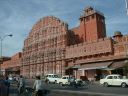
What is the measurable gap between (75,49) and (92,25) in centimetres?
1167

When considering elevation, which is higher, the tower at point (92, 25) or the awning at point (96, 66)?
the tower at point (92, 25)

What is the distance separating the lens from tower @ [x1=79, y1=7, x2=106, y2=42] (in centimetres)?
7106

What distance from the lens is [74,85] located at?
36.2m

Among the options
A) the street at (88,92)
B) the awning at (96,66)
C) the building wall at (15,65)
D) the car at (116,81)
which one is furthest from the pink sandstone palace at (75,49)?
the street at (88,92)

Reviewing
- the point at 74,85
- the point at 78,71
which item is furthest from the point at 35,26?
the point at 74,85

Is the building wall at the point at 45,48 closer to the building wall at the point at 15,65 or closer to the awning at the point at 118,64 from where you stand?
the building wall at the point at 15,65

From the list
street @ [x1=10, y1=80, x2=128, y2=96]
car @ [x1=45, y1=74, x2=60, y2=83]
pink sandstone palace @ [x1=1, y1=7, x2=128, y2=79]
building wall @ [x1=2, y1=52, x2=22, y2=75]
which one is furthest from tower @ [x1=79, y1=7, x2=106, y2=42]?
street @ [x1=10, y1=80, x2=128, y2=96]

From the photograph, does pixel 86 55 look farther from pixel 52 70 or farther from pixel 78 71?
pixel 52 70

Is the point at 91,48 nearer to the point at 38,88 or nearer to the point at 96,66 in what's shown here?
the point at 96,66

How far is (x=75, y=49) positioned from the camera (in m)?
64.4

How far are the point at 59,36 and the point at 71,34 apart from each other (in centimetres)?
361

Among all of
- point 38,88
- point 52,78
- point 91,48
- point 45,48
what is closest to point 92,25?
point 91,48

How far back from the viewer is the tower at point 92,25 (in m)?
71.1

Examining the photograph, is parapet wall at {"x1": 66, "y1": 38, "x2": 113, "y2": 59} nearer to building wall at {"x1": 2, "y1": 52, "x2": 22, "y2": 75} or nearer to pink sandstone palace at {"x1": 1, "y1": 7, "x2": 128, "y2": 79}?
pink sandstone palace at {"x1": 1, "y1": 7, "x2": 128, "y2": 79}
